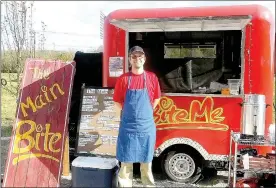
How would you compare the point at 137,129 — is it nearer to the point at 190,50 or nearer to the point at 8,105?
the point at 190,50

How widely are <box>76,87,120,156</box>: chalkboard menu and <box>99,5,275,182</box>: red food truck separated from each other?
12.4 inches

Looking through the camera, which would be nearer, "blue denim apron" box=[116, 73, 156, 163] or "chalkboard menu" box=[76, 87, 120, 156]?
"blue denim apron" box=[116, 73, 156, 163]

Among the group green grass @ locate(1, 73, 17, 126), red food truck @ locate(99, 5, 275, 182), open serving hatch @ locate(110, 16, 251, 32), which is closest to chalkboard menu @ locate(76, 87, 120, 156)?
red food truck @ locate(99, 5, 275, 182)

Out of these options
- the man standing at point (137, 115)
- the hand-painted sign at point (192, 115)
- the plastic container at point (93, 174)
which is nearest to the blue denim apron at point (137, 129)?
the man standing at point (137, 115)

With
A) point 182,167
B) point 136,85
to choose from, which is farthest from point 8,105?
point 136,85

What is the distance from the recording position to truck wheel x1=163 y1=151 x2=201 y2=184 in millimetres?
5199

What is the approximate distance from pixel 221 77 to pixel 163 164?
5.39 feet

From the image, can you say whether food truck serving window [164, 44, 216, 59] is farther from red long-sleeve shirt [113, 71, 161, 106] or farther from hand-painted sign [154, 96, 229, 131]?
red long-sleeve shirt [113, 71, 161, 106]

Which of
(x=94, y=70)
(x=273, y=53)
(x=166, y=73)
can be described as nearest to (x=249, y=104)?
(x=273, y=53)

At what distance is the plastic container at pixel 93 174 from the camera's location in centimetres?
429

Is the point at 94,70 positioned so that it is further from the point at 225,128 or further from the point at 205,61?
the point at 225,128

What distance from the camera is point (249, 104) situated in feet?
14.8

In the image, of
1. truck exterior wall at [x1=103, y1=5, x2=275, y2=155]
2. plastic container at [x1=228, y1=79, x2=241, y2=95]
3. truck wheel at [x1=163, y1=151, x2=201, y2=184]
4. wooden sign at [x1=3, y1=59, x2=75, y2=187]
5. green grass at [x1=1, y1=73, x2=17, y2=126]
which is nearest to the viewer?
wooden sign at [x1=3, y1=59, x2=75, y2=187]

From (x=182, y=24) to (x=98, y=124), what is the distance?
79.1 inches
